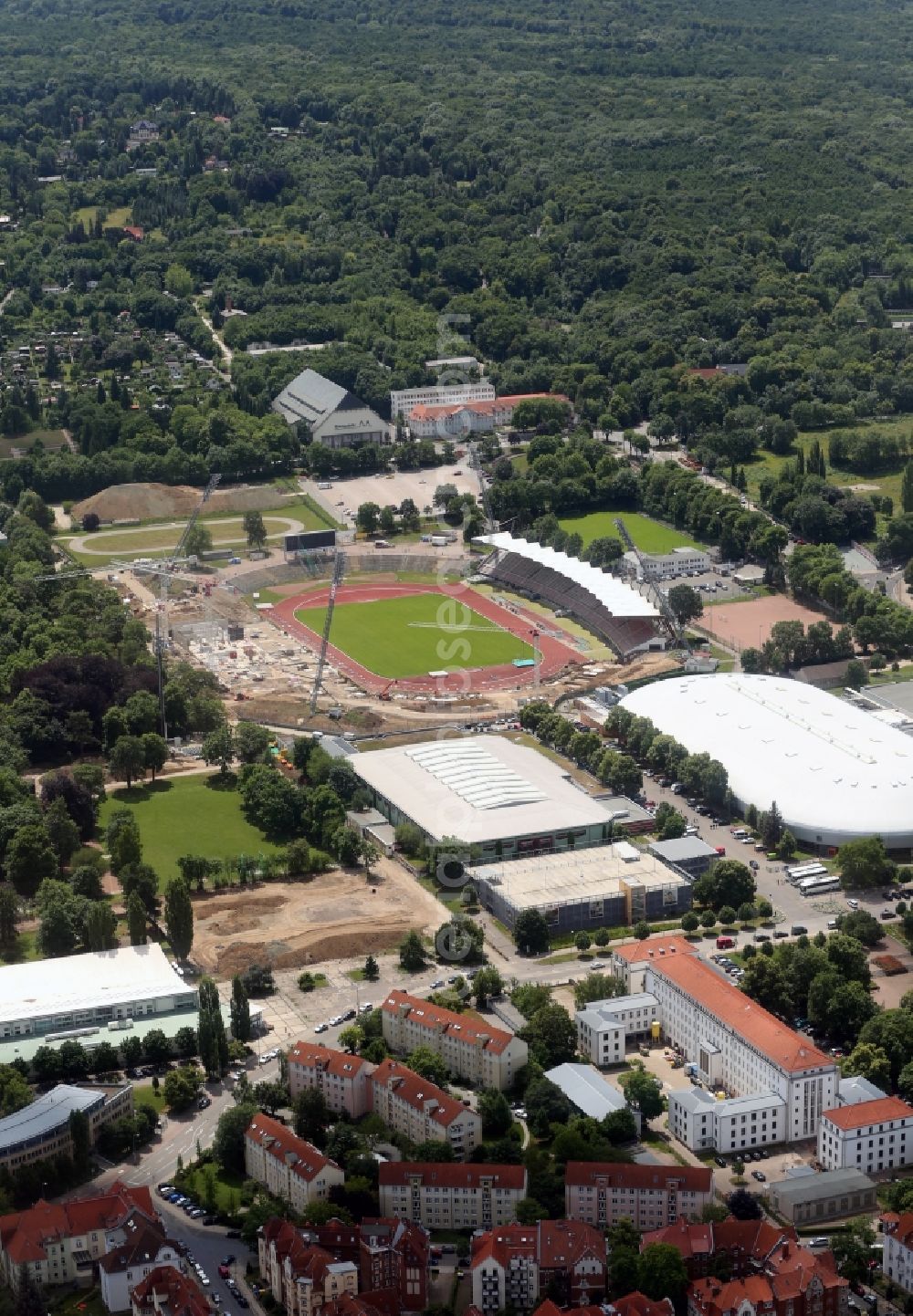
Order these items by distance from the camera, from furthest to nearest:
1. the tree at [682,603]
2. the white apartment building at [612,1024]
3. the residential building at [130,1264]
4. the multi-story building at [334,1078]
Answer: the tree at [682,603], the white apartment building at [612,1024], the multi-story building at [334,1078], the residential building at [130,1264]

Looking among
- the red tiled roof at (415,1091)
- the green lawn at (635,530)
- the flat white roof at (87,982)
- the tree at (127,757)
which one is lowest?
the green lawn at (635,530)

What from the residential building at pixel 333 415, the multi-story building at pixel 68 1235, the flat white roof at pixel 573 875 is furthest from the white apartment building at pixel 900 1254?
the residential building at pixel 333 415

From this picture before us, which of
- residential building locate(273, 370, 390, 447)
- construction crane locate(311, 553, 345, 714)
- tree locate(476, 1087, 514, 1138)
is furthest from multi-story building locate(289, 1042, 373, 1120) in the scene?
residential building locate(273, 370, 390, 447)

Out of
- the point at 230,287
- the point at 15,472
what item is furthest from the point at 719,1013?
the point at 230,287

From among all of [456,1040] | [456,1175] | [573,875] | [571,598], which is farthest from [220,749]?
[456,1175]

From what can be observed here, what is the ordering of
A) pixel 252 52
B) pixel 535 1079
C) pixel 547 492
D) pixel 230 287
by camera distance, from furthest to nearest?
pixel 252 52, pixel 230 287, pixel 547 492, pixel 535 1079

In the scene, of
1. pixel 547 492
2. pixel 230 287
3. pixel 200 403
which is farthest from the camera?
pixel 230 287

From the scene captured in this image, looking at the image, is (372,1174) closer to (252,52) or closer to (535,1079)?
(535,1079)

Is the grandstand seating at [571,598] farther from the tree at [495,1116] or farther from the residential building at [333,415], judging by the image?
the tree at [495,1116]

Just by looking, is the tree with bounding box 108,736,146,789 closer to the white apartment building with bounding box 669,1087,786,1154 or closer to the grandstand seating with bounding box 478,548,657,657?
the grandstand seating with bounding box 478,548,657,657
